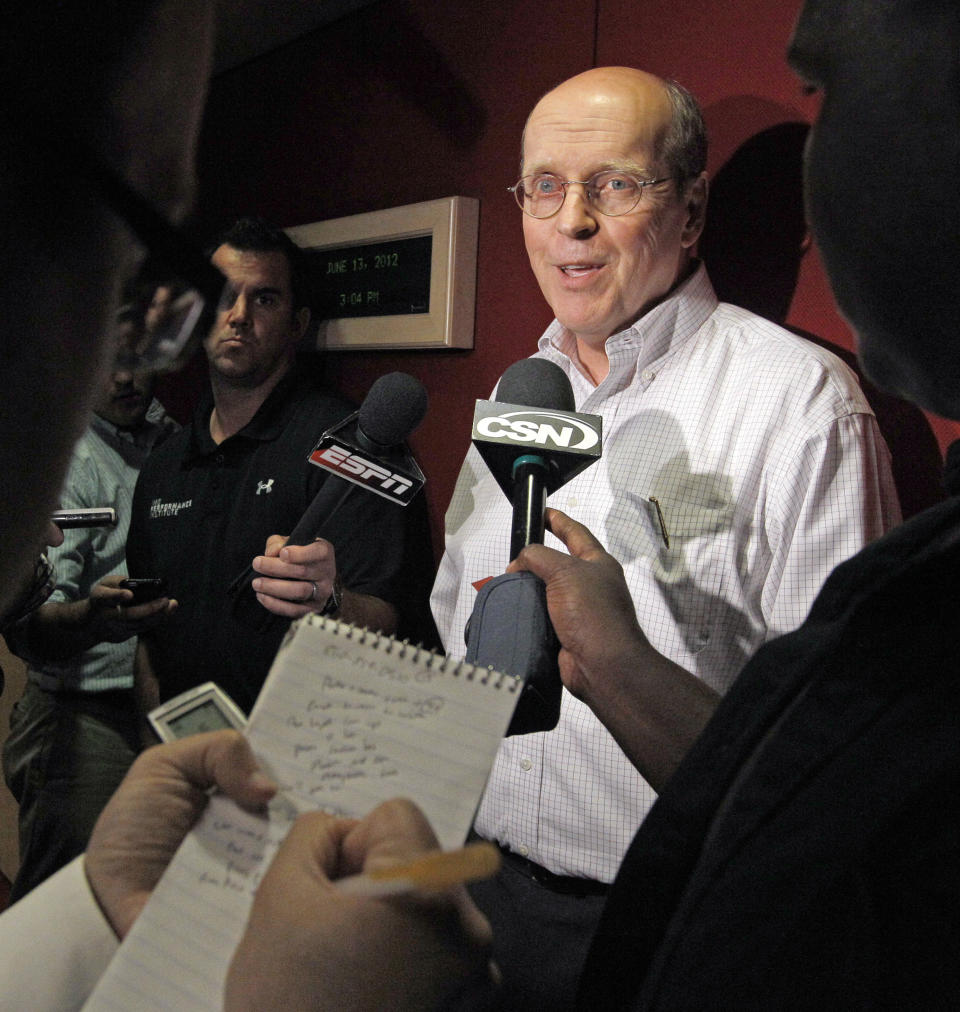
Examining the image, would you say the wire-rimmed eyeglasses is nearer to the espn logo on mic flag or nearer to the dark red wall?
the dark red wall

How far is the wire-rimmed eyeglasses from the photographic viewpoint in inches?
59.6

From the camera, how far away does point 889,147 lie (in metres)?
0.49

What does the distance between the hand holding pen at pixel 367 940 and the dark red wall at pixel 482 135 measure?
106 cm

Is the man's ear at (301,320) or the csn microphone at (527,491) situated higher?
the man's ear at (301,320)

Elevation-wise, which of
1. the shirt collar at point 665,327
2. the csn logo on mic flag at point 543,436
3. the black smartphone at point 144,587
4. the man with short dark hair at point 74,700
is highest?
the shirt collar at point 665,327

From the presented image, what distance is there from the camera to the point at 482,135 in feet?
6.81

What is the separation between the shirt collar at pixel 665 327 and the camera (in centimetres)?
153

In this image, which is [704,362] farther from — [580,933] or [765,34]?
[580,933]

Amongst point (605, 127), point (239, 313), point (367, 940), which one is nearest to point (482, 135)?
point (605, 127)

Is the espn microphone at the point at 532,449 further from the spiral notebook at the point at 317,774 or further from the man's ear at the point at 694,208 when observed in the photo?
the man's ear at the point at 694,208

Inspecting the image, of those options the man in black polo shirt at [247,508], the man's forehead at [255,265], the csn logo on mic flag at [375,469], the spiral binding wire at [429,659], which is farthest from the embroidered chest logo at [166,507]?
the spiral binding wire at [429,659]

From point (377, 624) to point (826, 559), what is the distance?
98cm

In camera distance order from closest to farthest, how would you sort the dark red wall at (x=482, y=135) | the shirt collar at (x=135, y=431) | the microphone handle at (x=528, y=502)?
the microphone handle at (x=528, y=502) → the dark red wall at (x=482, y=135) → the shirt collar at (x=135, y=431)

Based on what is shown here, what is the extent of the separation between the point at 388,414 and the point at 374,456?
74mm
